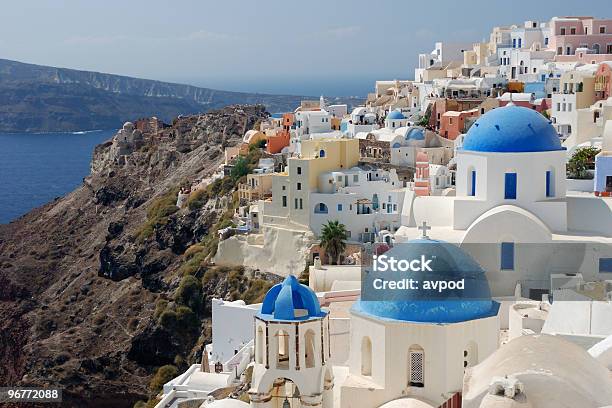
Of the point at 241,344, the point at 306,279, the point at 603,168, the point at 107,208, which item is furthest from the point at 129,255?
the point at 603,168

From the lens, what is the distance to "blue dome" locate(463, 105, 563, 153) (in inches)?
871

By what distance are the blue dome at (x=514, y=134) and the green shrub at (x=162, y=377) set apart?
2555cm

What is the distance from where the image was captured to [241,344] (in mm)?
31266

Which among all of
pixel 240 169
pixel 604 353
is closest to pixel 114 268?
pixel 240 169

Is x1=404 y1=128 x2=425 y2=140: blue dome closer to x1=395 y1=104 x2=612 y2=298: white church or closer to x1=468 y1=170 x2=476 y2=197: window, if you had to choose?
x1=395 y1=104 x2=612 y2=298: white church

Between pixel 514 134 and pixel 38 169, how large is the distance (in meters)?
128

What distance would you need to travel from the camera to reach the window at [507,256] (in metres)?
21.7

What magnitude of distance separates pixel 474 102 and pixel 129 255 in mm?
23127

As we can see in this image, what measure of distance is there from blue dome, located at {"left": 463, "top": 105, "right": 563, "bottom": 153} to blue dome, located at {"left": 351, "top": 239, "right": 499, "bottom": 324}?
6934 millimetres

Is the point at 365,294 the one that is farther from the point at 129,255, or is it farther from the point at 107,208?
the point at 107,208

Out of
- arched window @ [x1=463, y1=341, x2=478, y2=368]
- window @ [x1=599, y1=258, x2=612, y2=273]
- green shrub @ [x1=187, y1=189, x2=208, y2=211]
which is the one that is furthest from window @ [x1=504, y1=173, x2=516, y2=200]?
green shrub @ [x1=187, y1=189, x2=208, y2=211]

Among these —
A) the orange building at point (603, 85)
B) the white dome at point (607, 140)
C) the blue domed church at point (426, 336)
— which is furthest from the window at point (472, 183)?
the orange building at point (603, 85)

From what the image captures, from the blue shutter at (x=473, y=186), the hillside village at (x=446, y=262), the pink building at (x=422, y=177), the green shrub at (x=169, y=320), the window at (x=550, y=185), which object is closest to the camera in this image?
the hillside village at (x=446, y=262)

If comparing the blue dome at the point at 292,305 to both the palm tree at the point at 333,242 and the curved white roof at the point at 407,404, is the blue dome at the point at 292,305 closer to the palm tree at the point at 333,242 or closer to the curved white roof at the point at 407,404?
the curved white roof at the point at 407,404
